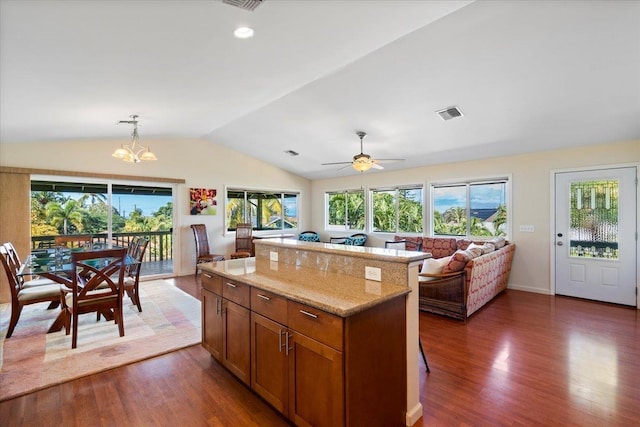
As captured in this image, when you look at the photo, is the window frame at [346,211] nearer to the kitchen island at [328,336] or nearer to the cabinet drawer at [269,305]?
the kitchen island at [328,336]

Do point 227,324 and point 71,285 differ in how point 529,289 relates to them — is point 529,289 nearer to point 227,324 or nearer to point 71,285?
point 227,324

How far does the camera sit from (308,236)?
28.1ft

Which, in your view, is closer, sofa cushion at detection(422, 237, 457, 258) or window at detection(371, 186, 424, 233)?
sofa cushion at detection(422, 237, 457, 258)

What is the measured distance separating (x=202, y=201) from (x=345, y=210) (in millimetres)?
3701

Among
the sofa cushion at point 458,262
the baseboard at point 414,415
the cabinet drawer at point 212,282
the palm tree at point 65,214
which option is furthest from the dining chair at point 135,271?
the sofa cushion at point 458,262

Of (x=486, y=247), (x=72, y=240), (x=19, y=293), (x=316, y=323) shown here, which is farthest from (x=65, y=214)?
(x=486, y=247)

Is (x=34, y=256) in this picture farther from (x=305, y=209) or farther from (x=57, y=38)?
(x=305, y=209)

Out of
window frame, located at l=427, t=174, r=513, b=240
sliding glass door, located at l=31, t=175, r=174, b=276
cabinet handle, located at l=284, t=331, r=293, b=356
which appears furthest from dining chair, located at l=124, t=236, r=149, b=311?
window frame, located at l=427, t=174, r=513, b=240

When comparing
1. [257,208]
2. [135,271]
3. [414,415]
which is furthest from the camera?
[257,208]

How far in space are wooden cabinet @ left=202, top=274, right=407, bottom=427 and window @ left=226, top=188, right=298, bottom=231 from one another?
5.51m

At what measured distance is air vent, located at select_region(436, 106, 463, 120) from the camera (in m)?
4.22

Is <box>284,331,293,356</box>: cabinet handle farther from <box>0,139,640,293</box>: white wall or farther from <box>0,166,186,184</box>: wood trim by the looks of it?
<box>0,166,186,184</box>: wood trim

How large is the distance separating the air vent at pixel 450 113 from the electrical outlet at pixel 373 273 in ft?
10.2

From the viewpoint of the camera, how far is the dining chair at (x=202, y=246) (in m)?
6.40
